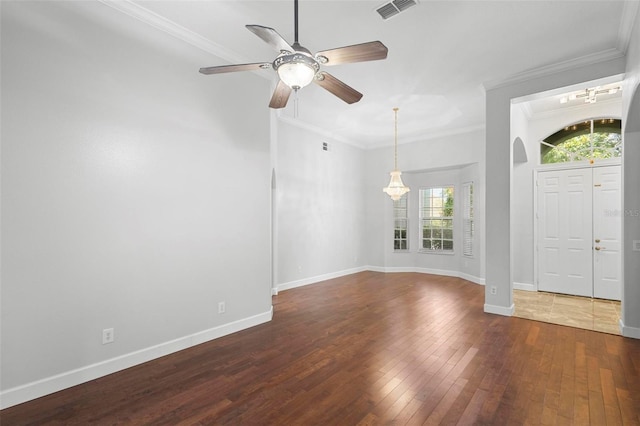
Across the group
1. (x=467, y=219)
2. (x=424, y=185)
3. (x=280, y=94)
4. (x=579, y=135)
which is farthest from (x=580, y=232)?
(x=280, y=94)

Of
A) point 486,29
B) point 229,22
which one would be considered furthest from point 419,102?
point 229,22

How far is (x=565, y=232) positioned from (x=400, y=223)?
3586mm

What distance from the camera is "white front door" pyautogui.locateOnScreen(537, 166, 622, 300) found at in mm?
5203

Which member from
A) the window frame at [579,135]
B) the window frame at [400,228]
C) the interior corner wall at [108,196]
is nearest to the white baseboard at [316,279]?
the window frame at [400,228]

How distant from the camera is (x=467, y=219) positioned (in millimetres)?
7285

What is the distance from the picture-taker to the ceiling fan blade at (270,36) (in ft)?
6.33

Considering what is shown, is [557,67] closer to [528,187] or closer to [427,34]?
[427,34]

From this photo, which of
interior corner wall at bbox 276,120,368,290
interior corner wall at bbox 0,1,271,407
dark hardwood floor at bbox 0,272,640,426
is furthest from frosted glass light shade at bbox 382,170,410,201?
interior corner wall at bbox 0,1,271,407

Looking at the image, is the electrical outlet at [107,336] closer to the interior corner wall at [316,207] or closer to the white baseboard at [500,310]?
the interior corner wall at [316,207]

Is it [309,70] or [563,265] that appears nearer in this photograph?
[309,70]

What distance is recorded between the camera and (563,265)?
18.6ft

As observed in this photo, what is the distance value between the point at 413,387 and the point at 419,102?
15.0 ft

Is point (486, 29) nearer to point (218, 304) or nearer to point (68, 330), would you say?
point (218, 304)

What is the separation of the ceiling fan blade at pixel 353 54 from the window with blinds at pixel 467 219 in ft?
19.1
